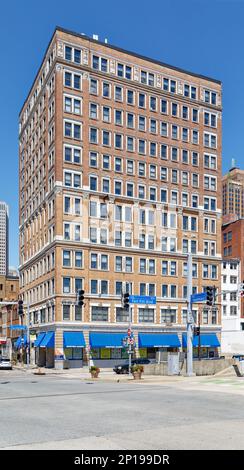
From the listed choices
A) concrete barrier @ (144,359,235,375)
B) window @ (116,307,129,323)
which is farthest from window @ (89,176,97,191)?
concrete barrier @ (144,359,235,375)

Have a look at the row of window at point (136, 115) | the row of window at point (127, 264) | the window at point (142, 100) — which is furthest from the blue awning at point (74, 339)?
the window at point (142, 100)

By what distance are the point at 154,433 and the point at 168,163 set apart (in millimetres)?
70746

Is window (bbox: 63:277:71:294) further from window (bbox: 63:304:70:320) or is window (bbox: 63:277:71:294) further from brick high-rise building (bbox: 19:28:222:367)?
window (bbox: 63:304:70:320)

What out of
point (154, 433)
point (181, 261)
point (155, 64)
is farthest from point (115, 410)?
point (155, 64)

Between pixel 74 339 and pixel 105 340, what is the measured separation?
4.58 metres

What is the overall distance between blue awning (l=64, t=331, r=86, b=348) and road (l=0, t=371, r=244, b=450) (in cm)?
4255

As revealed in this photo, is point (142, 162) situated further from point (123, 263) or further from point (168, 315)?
point (168, 315)

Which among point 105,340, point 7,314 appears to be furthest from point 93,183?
point 7,314

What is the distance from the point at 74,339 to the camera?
237 ft

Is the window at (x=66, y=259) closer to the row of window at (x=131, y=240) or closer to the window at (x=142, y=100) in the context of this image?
the row of window at (x=131, y=240)

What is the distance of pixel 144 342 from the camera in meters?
77.9

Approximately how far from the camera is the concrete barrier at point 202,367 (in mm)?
50625

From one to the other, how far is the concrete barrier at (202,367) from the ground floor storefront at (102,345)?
556 inches

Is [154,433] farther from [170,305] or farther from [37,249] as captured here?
[37,249]
